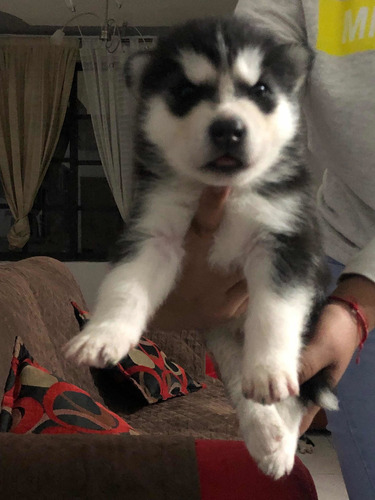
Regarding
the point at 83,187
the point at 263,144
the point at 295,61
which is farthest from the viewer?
the point at 83,187

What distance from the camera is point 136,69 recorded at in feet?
4.00

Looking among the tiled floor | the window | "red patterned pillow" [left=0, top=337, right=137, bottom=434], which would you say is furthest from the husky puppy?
the window

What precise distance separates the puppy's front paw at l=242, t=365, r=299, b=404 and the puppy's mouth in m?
0.37

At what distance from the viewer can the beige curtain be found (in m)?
5.52

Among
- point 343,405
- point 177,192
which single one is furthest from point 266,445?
point 177,192

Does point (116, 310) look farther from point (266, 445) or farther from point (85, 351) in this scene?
point (266, 445)

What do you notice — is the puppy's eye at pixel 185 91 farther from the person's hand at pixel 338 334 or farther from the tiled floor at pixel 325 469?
the tiled floor at pixel 325 469

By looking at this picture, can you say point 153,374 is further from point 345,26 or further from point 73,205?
point 73,205

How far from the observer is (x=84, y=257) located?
19.5ft

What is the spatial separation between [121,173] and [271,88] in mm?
4632

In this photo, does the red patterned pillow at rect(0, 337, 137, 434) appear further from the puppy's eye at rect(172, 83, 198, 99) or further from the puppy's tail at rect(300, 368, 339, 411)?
the puppy's eye at rect(172, 83, 198, 99)

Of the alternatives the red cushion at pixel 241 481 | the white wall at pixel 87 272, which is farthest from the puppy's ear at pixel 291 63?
the white wall at pixel 87 272

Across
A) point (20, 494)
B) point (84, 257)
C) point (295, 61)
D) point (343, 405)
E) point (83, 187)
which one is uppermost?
point (295, 61)

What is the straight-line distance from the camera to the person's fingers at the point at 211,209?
1.09 meters
